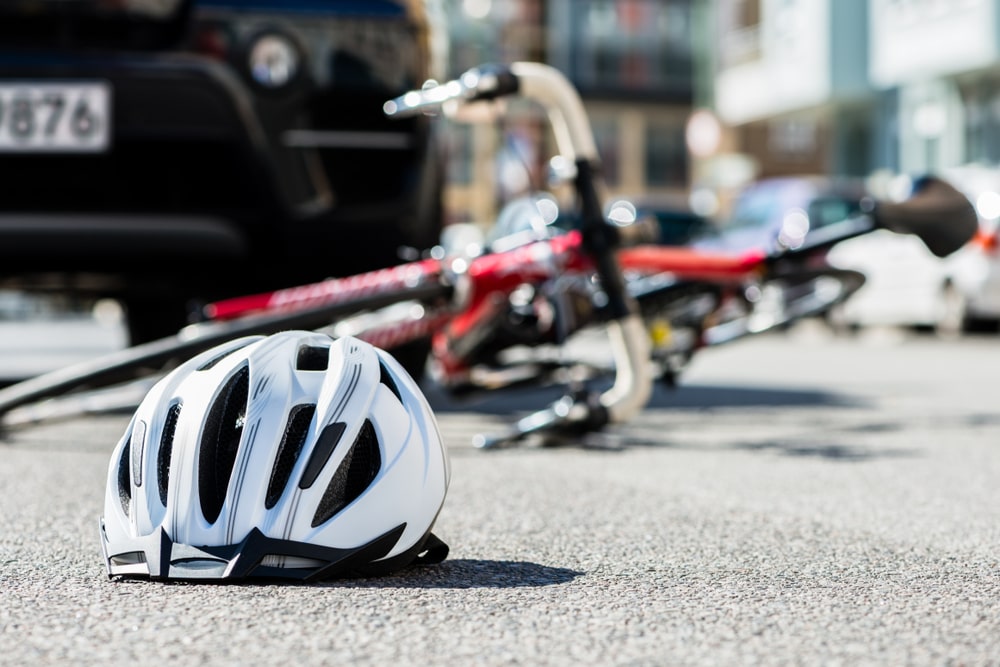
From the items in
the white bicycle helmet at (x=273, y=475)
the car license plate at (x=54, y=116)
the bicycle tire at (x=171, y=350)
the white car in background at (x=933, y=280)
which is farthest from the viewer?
the white car in background at (x=933, y=280)

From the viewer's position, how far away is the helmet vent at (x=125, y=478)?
10.8 ft

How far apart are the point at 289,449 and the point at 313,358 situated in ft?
0.85

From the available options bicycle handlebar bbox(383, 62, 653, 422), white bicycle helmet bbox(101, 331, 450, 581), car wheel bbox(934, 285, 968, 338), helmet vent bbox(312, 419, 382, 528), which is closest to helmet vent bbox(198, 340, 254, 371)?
white bicycle helmet bbox(101, 331, 450, 581)

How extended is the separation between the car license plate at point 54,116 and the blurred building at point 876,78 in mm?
20482

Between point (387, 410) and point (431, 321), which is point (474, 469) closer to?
point (431, 321)

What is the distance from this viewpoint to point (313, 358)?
3426 mm

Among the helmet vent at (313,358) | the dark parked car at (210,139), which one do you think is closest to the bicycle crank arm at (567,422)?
the dark parked car at (210,139)

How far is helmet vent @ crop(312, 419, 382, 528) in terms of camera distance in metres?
3.20

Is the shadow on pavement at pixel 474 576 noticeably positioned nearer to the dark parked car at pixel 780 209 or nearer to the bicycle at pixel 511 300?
the bicycle at pixel 511 300

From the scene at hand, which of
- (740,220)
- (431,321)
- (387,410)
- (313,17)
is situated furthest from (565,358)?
(740,220)

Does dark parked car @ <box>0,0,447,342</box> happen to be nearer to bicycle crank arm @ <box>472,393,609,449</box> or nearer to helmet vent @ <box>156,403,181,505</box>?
bicycle crank arm @ <box>472,393,609,449</box>

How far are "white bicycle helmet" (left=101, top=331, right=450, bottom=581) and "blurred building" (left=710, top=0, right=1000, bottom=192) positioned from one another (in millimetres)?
22721

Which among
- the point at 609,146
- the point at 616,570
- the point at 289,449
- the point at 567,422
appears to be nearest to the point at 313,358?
the point at 289,449

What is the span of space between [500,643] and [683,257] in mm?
4067
